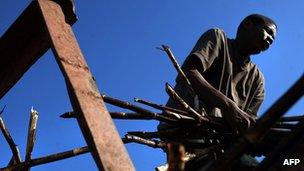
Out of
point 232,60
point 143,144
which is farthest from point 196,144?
point 232,60

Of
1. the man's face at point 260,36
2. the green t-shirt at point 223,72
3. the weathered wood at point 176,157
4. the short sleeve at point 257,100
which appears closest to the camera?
the weathered wood at point 176,157

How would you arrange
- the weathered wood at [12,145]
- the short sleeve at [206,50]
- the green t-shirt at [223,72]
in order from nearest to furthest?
the weathered wood at [12,145] → the short sleeve at [206,50] → the green t-shirt at [223,72]

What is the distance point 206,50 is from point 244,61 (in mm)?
707

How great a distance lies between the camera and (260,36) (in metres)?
5.30

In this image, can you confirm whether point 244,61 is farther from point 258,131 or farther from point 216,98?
point 258,131

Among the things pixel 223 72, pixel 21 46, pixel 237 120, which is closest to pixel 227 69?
pixel 223 72

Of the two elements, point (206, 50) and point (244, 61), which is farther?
point (244, 61)

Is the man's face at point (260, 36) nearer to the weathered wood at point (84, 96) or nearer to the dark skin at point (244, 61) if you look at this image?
the dark skin at point (244, 61)

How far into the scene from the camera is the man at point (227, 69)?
4.65 m

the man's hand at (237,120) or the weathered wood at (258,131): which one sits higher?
the man's hand at (237,120)

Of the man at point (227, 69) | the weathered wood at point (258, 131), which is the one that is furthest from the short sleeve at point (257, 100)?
the weathered wood at point (258, 131)

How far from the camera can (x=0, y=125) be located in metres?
4.54

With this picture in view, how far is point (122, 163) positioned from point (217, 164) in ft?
3.32

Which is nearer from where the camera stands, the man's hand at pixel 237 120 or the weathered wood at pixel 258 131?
the weathered wood at pixel 258 131
